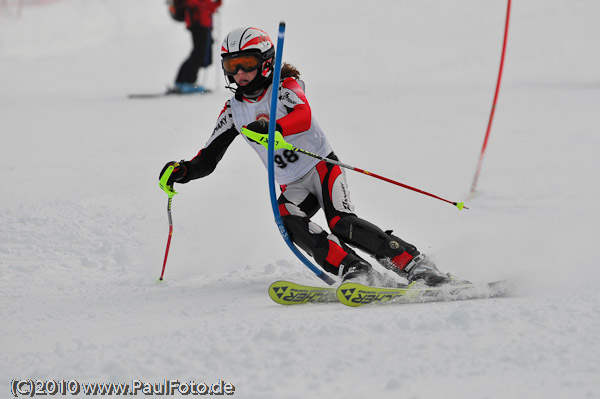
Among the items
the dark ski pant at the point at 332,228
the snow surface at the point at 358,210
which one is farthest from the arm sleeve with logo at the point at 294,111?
the snow surface at the point at 358,210

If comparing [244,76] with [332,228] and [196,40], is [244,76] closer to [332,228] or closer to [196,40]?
[332,228]

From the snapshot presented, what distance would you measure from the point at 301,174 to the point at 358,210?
2239 millimetres

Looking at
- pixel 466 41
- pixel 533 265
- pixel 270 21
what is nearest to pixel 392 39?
pixel 466 41

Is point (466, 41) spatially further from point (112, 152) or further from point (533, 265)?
point (533, 265)

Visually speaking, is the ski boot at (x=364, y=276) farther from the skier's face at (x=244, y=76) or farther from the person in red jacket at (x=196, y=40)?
the person in red jacket at (x=196, y=40)

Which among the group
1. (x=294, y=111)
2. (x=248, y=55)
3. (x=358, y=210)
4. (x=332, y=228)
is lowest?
(x=358, y=210)

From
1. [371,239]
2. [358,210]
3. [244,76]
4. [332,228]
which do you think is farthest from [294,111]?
[358,210]

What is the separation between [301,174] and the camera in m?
4.05

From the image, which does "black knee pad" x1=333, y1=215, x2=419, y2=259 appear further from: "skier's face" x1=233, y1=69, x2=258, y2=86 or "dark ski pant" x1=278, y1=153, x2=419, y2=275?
"skier's face" x1=233, y1=69, x2=258, y2=86

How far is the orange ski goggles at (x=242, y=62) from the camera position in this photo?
386 centimetres

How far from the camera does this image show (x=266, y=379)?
2.38 metres

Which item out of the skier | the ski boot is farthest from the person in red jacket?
the ski boot

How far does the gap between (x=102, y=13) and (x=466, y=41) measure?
46.1ft

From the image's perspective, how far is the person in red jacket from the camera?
10914 mm
